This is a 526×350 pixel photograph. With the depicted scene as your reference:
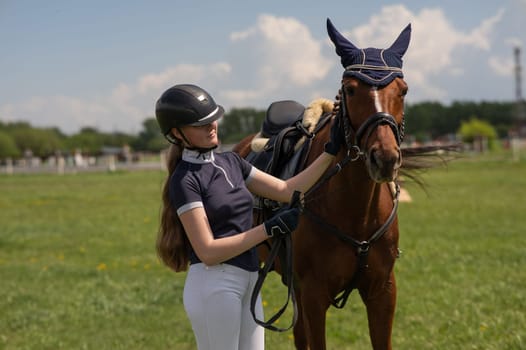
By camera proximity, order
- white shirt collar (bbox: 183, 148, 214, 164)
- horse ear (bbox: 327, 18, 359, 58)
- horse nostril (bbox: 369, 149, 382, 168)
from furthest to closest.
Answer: horse ear (bbox: 327, 18, 359, 58)
white shirt collar (bbox: 183, 148, 214, 164)
horse nostril (bbox: 369, 149, 382, 168)

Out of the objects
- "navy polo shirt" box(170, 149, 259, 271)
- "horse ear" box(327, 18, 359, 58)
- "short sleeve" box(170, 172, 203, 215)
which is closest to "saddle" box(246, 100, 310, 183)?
"horse ear" box(327, 18, 359, 58)

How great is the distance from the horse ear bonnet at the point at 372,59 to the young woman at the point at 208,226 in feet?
2.34

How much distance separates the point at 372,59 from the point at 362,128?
1.27 ft

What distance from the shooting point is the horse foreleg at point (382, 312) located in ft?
10.8

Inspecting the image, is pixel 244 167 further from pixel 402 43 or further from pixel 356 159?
pixel 402 43

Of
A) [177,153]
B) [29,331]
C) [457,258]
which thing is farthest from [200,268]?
[457,258]

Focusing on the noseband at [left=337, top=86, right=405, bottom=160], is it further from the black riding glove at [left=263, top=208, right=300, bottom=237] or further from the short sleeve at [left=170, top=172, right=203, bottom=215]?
the short sleeve at [left=170, top=172, right=203, bottom=215]

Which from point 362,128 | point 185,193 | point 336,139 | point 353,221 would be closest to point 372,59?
point 362,128

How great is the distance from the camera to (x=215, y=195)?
2.63 metres

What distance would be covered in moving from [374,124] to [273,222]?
Result: 0.66m

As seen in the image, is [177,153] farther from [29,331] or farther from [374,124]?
[29,331]

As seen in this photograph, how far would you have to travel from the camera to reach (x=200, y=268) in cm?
264

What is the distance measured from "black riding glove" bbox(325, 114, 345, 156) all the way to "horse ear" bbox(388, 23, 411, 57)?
45 centimetres

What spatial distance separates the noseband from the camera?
2.57 metres
